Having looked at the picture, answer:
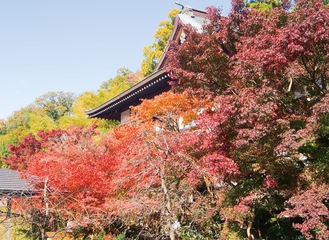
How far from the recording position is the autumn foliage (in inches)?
208

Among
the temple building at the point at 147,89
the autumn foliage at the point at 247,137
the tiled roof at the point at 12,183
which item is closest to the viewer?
the autumn foliage at the point at 247,137

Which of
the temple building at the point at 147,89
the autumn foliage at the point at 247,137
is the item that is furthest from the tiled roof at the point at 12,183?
the temple building at the point at 147,89

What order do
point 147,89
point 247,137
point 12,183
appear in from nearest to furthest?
1. point 247,137
2. point 12,183
3. point 147,89

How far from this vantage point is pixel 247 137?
18.6ft

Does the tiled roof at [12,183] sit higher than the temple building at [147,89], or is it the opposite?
A: the temple building at [147,89]

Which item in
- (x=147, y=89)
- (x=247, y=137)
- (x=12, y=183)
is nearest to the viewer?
(x=247, y=137)

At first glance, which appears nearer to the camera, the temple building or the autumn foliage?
the autumn foliage

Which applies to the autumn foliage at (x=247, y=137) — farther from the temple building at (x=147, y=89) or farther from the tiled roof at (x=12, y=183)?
the temple building at (x=147, y=89)

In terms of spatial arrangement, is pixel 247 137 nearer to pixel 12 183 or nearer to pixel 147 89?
pixel 147 89

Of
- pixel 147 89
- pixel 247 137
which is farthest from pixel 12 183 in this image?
pixel 247 137

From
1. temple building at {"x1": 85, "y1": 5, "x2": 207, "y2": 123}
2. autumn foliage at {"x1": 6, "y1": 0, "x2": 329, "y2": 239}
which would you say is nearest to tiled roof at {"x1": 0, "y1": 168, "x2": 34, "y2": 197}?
autumn foliage at {"x1": 6, "y1": 0, "x2": 329, "y2": 239}

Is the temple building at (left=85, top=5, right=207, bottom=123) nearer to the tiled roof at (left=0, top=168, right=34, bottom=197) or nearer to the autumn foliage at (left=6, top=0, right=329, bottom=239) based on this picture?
the autumn foliage at (left=6, top=0, right=329, bottom=239)

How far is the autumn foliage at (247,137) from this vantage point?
529cm

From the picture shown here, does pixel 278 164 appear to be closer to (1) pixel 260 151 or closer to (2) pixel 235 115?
(1) pixel 260 151
